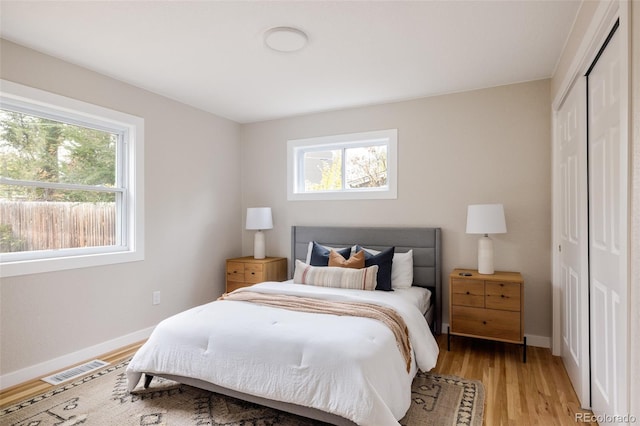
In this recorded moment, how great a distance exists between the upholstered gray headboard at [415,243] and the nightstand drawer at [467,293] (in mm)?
418

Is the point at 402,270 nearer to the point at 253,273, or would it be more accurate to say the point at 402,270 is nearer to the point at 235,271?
the point at 253,273

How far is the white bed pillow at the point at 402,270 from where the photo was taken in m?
3.44

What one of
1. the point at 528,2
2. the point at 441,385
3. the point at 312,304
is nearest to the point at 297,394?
the point at 312,304

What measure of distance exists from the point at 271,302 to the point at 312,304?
33 centimetres

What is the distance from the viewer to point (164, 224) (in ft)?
12.3

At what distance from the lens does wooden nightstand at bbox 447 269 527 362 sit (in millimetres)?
2943

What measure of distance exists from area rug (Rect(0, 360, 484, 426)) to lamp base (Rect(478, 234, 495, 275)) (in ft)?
3.40

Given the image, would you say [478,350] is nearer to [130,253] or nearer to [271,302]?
[271,302]

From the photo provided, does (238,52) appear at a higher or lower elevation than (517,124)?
higher

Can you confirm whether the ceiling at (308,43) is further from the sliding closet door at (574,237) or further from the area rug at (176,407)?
the area rug at (176,407)

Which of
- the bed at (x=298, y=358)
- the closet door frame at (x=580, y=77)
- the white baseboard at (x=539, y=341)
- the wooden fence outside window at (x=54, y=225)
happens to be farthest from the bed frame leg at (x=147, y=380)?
the white baseboard at (x=539, y=341)

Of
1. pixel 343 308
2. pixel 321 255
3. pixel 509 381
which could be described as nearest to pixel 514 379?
pixel 509 381

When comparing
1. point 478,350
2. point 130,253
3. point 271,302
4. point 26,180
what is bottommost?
point 478,350

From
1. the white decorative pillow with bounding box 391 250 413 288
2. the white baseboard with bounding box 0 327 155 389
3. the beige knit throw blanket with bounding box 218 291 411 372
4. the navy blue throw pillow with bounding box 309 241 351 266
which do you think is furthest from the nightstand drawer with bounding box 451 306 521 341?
the white baseboard with bounding box 0 327 155 389
